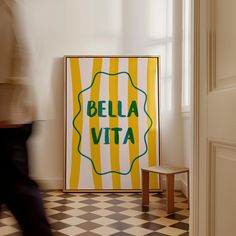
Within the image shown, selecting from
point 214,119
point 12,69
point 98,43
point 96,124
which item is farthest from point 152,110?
point 12,69

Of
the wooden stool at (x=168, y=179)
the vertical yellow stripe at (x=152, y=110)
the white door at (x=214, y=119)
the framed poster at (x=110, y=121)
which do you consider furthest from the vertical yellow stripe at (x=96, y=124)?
the white door at (x=214, y=119)

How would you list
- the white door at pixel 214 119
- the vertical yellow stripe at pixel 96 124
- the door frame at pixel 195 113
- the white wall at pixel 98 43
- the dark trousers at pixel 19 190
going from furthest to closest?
the white wall at pixel 98 43 → the vertical yellow stripe at pixel 96 124 → the door frame at pixel 195 113 → the white door at pixel 214 119 → the dark trousers at pixel 19 190

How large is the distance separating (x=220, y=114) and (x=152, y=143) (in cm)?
318

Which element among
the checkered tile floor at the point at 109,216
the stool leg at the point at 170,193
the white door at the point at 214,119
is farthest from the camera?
the stool leg at the point at 170,193

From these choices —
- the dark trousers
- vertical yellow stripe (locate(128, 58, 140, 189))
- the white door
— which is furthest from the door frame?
vertical yellow stripe (locate(128, 58, 140, 189))

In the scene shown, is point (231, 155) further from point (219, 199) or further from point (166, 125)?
point (166, 125)

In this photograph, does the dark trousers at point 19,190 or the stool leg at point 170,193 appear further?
the stool leg at point 170,193

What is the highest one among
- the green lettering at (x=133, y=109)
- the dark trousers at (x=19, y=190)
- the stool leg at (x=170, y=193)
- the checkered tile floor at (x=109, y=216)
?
the green lettering at (x=133, y=109)

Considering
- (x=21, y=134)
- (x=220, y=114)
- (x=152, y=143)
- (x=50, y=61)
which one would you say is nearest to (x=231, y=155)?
(x=220, y=114)

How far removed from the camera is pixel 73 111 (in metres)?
4.63

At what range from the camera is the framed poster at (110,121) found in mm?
4570

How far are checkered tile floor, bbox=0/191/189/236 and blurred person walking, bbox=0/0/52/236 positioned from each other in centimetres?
152

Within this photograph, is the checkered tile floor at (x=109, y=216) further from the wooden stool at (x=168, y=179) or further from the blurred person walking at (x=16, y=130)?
the blurred person walking at (x=16, y=130)

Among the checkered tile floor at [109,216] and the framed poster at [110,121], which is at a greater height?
the framed poster at [110,121]
